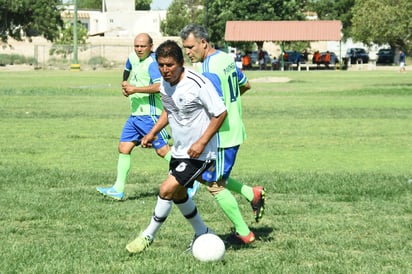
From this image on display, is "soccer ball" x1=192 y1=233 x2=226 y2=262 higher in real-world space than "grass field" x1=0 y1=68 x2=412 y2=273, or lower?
higher

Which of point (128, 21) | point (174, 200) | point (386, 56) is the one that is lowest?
point (174, 200)

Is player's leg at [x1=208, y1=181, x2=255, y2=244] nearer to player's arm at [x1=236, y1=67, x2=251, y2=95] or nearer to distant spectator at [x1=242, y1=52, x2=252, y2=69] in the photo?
player's arm at [x1=236, y1=67, x2=251, y2=95]

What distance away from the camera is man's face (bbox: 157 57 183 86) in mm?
7395

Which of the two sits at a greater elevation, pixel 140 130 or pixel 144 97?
pixel 144 97

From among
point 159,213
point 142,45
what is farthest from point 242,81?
point 142,45

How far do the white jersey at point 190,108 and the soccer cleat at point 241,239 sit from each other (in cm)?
98

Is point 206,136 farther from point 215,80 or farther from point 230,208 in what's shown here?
point 230,208

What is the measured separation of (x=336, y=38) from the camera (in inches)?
3059

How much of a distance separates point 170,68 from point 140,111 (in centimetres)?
419

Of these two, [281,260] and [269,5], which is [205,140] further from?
[269,5]

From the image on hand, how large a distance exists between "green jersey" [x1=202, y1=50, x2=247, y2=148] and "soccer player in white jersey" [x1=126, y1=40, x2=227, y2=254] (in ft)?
1.78

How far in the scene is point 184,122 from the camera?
301 inches

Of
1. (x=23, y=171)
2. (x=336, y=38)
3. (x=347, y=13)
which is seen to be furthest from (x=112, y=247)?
(x=347, y=13)

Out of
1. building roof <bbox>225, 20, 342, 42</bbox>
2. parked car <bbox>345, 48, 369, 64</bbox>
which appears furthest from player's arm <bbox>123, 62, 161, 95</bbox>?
parked car <bbox>345, 48, 369, 64</bbox>
